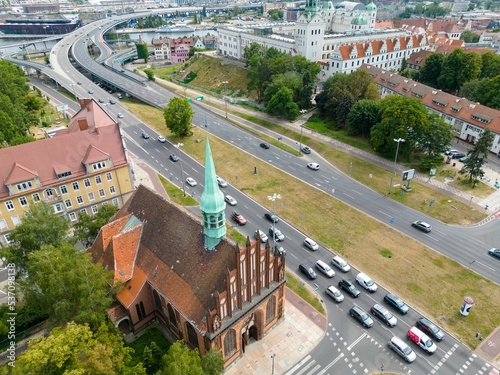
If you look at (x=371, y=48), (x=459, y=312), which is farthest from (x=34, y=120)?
(x=371, y=48)

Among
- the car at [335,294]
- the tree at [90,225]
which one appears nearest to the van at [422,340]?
the car at [335,294]

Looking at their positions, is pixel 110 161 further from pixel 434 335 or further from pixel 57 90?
pixel 57 90

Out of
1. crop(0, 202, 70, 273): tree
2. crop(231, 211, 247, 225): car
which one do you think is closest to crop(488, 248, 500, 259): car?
crop(231, 211, 247, 225): car

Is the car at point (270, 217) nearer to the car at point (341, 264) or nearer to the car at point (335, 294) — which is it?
the car at point (341, 264)

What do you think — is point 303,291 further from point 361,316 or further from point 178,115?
point 178,115

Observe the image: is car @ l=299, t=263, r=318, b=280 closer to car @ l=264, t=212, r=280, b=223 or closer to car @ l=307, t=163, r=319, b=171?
car @ l=264, t=212, r=280, b=223

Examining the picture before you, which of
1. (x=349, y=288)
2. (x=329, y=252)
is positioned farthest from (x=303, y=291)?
(x=329, y=252)
